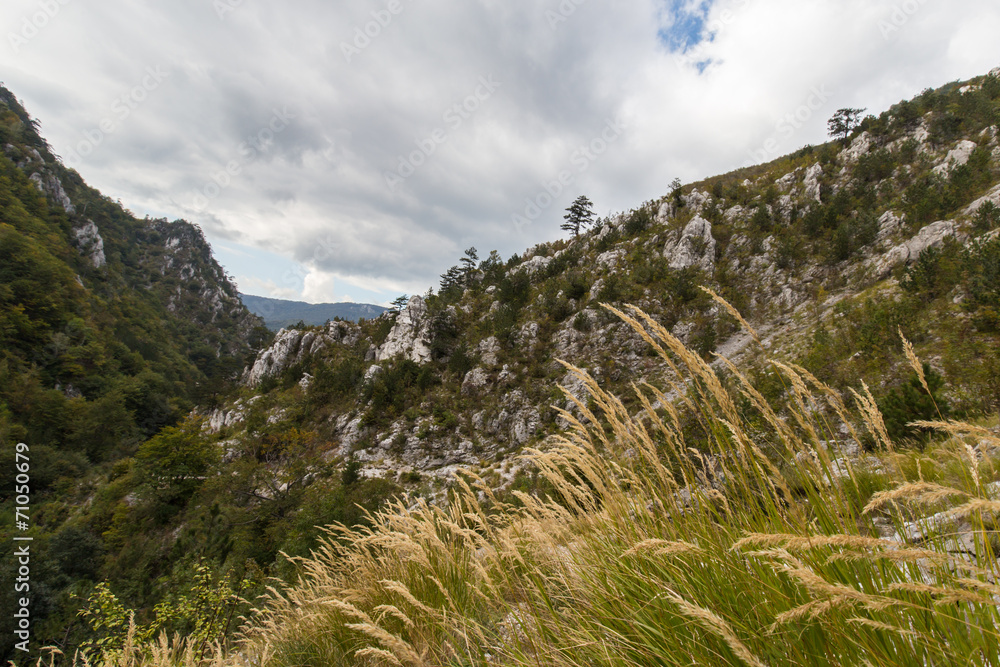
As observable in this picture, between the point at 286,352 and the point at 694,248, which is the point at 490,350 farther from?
the point at 286,352

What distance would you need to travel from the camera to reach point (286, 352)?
3425 centimetres

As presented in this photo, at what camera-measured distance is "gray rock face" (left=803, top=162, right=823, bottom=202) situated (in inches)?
862

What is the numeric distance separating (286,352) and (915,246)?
44.2m

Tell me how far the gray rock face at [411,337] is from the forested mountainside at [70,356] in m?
17.7

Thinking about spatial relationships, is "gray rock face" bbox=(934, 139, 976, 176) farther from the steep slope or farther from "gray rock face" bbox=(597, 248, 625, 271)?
"gray rock face" bbox=(597, 248, 625, 271)

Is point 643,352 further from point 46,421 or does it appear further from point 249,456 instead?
point 46,421

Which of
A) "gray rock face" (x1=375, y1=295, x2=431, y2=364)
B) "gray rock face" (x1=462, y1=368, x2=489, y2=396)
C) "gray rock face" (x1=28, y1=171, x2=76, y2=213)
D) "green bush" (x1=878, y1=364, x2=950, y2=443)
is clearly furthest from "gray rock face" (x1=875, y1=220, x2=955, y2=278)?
"gray rock face" (x1=28, y1=171, x2=76, y2=213)

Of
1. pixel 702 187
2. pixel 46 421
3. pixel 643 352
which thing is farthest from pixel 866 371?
pixel 46 421

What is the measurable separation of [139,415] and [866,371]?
5955 cm

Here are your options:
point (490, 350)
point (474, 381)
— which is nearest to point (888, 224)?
point (490, 350)

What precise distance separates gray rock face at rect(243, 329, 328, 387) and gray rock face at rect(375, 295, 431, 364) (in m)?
9.28

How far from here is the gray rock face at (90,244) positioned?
189 ft

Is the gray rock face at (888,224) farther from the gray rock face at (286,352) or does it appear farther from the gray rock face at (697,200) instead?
the gray rock face at (286,352)

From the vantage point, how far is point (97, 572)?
1526cm
